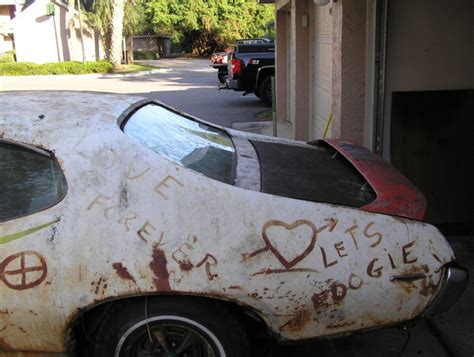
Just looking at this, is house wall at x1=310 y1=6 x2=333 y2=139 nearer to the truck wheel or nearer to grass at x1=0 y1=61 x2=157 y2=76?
the truck wheel

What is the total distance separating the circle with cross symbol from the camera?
251cm

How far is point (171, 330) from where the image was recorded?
8.71 feet

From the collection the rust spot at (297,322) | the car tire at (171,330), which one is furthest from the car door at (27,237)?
the rust spot at (297,322)

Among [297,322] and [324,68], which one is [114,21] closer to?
[324,68]

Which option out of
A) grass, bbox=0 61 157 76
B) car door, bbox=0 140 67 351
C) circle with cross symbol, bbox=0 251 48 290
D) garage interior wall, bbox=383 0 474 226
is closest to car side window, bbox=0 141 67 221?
car door, bbox=0 140 67 351

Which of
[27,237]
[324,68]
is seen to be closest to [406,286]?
[27,237]

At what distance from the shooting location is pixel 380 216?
273 cm

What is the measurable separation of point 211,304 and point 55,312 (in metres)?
0.72

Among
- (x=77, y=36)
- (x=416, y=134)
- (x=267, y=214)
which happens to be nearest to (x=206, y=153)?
(x=267, y=214)

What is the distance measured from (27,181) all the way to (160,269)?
0.79m

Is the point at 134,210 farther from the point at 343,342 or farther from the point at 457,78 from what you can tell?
the point at 457,78

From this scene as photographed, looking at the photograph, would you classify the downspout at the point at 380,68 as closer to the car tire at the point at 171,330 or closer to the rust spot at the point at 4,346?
the car tire at the point at 171,330

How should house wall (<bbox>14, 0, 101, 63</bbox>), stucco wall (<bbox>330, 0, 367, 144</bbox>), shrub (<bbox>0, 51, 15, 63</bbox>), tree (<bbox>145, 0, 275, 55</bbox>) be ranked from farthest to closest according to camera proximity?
tree (<bbox>145, 0, 275, 55</bbox>), house wall (<bbox>14, 0, 101, 63</bbox>), shrub (<bbox>0, 51, 15, 63</bbox>), stucco wall (<bbox>330, 0, 367, 144</bbox>)

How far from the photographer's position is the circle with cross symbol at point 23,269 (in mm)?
2508
